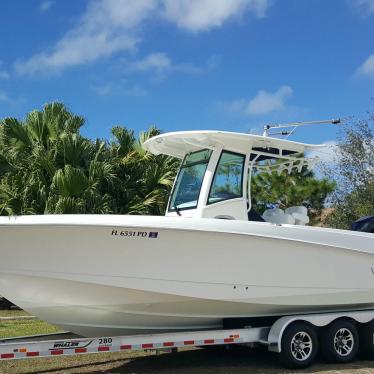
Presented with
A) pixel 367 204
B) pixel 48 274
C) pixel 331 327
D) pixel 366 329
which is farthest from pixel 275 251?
pixel 367 204

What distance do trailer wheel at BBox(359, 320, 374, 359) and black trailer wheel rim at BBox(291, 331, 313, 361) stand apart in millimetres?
1003

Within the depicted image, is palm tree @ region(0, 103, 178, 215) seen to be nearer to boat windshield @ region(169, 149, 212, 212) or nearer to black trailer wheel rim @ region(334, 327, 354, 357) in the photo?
boat windshield @ region(169, 149, 212, 212)

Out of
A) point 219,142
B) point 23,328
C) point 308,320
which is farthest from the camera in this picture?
point 23,328

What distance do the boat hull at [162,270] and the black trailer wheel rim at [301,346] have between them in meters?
0.38

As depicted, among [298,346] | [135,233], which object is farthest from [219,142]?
[298,346]

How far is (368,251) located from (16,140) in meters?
9.89

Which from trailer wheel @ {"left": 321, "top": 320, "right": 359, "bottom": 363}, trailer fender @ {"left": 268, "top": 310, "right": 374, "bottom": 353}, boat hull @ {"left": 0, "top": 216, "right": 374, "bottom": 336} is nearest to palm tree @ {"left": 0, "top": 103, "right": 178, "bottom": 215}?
boat hull @ {"left": 0, "top": 216, "right": 374, "bottom": 336}

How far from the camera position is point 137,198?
1446cm

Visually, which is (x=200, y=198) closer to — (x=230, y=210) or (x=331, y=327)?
(x=230, y=210)

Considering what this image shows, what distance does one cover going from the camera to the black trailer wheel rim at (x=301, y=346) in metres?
7.75

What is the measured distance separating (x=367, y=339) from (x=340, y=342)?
469 mm

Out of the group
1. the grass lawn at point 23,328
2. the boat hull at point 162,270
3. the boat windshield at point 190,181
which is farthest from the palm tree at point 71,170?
the boat hull at point 162,270

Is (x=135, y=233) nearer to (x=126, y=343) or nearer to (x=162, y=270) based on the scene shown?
(x=162, y=270)

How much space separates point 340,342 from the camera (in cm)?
818
